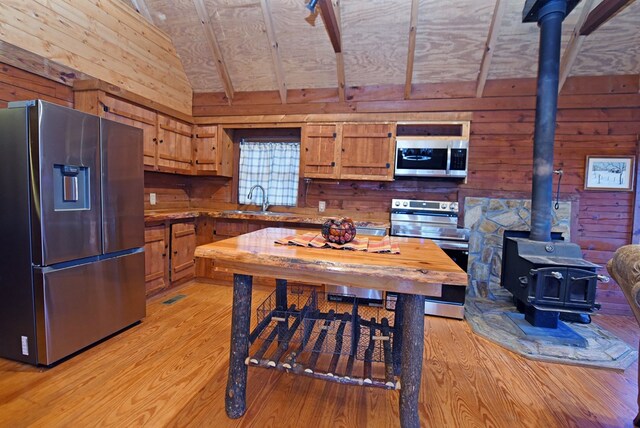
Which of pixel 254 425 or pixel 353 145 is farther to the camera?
pixel 353 145

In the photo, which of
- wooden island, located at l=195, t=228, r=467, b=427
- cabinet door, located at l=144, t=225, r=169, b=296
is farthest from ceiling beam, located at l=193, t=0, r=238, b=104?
wooden island, located at l=195, t=228, r=467, b=427

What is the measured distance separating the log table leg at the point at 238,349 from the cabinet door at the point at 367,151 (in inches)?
88.6

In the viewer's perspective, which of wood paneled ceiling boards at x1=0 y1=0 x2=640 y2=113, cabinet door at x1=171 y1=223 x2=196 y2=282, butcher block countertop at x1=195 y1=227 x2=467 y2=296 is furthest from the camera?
cabinet door at x1=171 y1=223 x2=196 y2=282

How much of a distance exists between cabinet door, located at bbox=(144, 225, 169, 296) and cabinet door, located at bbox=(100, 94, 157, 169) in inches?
31.1

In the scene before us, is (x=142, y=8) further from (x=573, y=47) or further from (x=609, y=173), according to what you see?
(x=609, y=173)

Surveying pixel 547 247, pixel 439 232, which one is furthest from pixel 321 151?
pixel 547 247

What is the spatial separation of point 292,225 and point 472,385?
7.63 feet

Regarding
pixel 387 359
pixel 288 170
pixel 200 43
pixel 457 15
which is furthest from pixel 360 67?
pixel 387 359

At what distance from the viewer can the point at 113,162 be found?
2.28m

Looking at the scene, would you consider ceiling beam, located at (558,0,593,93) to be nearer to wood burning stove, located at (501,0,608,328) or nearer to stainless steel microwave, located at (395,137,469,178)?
wood burning stove, located at (501,0,608,328)

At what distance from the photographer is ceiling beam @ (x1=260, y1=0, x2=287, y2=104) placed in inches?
122

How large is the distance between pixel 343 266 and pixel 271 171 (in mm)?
3072

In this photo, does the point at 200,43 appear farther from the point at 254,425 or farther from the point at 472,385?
the point at 472,385

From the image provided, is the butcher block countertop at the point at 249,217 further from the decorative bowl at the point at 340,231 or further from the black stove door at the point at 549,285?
the decorative bowl at the point at 340,231
